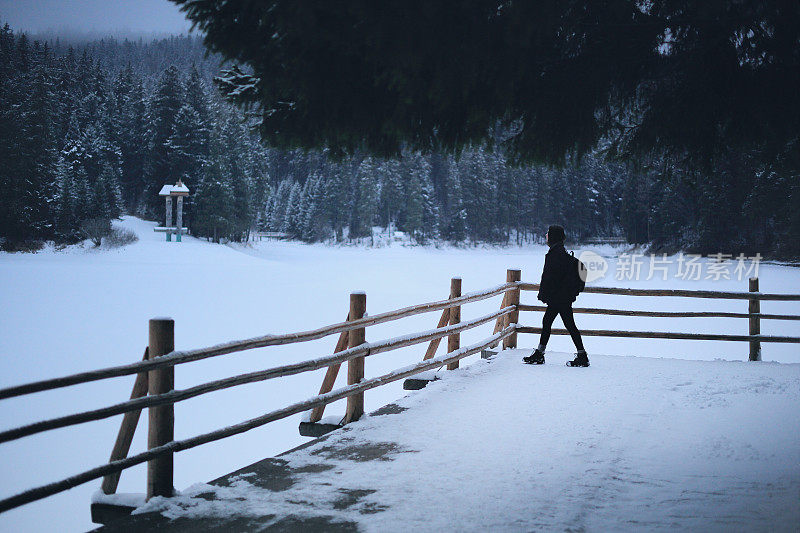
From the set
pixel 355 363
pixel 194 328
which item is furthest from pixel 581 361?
pixel 194 328

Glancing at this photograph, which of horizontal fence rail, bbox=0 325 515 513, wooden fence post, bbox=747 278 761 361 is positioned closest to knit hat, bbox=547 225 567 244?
horizontal fence rail, bbox=0 325 515 513

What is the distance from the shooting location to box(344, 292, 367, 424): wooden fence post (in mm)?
7359

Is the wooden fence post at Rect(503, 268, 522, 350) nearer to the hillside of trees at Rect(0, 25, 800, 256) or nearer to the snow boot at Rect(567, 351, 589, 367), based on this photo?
the snow boot at Rect(567, 351, 589, 367)

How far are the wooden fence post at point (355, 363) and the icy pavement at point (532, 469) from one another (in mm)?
235

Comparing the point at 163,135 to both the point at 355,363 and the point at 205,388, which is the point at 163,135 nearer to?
the point at 355,363

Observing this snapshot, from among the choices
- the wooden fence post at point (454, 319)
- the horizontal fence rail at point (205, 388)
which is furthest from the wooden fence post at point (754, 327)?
the horizontal fence rail at point (205, 388)

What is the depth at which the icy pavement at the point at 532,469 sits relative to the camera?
14.6ft

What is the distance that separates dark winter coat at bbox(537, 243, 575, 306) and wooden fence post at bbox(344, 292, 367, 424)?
3.85m

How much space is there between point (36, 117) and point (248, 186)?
63.1 ft

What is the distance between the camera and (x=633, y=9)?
16.5 ft

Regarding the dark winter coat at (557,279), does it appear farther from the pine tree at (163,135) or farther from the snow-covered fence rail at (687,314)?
the pine tree at (163,135)

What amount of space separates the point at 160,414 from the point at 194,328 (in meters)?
24.2

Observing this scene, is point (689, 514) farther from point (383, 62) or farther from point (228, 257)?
point (228, 257)

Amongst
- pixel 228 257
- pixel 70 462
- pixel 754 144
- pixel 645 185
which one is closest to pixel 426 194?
pixel 645 185
